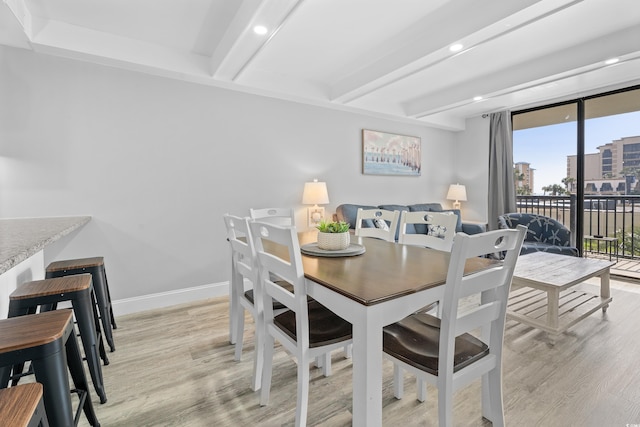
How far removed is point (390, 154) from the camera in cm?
466

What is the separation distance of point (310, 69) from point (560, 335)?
3345 mm

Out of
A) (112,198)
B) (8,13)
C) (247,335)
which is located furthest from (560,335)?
(8,13)

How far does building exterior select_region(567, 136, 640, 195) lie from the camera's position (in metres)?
3.96

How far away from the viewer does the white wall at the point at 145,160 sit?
246cm

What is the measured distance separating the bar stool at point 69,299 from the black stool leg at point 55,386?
1.99ft

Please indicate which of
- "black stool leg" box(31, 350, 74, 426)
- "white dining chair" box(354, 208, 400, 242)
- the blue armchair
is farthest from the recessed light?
the blue armchair

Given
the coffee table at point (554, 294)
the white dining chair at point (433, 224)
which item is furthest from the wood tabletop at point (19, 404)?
the coffee table at point (554, 294)

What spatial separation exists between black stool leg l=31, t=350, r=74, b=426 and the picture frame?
3.88m

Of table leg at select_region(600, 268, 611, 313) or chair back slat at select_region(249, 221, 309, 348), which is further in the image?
table leg at select_region(600, 268, 611, 313)

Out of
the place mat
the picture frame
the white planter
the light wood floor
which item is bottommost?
the light wood floor

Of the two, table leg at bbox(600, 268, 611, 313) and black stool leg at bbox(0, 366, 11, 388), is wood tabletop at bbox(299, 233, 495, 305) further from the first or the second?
table leg at bbox(600, 268, 611, 313)

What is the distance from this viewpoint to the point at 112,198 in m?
2.77

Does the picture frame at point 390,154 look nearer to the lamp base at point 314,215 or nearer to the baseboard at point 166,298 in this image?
the lamp base at point 314,215

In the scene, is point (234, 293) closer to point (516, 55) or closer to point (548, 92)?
point (516, 55)
